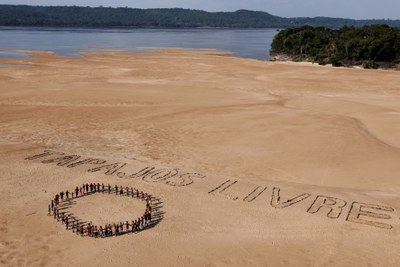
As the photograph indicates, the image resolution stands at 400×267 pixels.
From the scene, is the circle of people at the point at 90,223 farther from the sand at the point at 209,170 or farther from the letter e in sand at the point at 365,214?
the letter e in sand at the point at 365,214

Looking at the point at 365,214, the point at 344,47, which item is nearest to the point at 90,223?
the point at 365,214

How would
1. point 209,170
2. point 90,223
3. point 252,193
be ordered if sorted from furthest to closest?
point 209,170 < point 252,193 < point 90,223

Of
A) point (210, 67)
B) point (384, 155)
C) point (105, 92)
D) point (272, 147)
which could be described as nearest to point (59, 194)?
point (272, 147)

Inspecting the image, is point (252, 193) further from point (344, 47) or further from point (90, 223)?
point (344, 47)

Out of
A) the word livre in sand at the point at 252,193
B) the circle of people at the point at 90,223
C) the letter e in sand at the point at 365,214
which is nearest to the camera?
the circle of people at the point at 90,223

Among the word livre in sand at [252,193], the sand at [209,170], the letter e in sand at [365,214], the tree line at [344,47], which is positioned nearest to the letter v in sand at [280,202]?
the word livre in sand at [252,193]

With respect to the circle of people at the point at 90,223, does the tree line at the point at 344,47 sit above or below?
above

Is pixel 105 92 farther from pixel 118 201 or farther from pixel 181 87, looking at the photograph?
pixel 118 201
